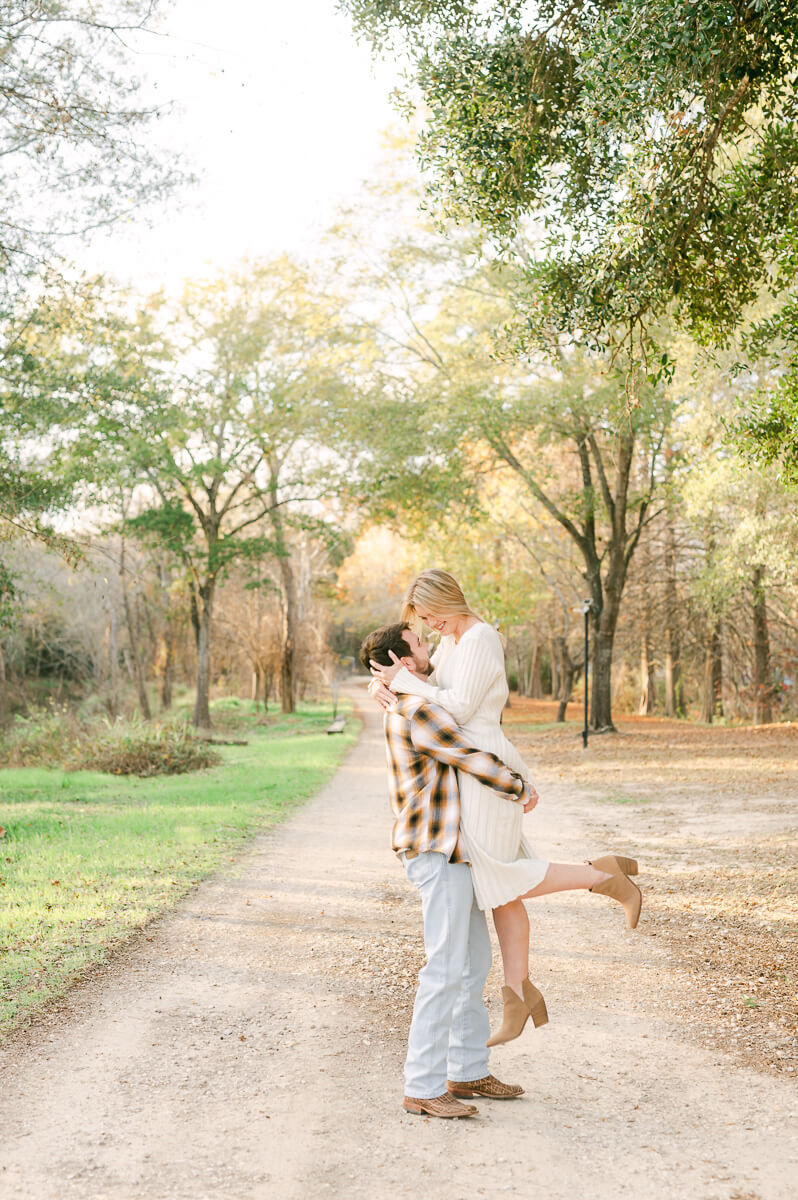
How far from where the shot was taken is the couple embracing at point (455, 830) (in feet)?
12.6

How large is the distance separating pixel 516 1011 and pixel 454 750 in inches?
43.4

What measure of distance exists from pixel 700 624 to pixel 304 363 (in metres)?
13.9

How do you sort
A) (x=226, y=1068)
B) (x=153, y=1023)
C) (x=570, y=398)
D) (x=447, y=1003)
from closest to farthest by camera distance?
(x=447, y=1003) → (x=226, y=1068) → (x=153, y=1023) → (x=570, y=398)

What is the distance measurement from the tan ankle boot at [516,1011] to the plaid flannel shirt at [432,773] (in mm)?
649

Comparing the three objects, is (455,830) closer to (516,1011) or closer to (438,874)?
(438,874)

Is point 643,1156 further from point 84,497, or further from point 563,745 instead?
point 563,745

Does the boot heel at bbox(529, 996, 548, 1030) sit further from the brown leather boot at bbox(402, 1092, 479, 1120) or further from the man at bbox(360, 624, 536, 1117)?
the brown leather boot at bbox(402, 1092, 479, 1120)

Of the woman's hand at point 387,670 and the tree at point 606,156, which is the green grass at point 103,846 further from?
the tree at point 606,156

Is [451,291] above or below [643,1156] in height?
above

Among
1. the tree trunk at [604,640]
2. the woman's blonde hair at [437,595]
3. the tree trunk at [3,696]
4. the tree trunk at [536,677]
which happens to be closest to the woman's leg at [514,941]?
the woman's blonde hair at [437,595]

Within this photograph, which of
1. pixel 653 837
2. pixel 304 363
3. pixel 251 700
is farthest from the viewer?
pixel 251 700

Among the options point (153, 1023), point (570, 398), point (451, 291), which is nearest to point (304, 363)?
point (451, 291)

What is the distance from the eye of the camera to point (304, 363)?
88.9 ft

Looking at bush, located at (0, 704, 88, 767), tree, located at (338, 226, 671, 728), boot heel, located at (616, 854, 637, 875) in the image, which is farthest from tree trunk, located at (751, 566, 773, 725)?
boot heel, located at (616, 854, 637, 875)
